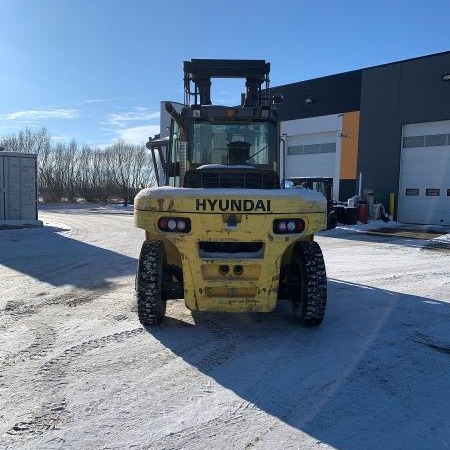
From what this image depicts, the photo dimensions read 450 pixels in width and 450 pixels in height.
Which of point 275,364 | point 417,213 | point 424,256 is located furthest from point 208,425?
point 417,213

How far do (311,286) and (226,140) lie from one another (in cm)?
247

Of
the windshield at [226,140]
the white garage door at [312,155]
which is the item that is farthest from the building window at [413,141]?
the windshield at [226,140]

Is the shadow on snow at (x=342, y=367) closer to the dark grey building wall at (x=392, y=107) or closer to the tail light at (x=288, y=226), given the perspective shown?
the tail light at (x=288, y=226)

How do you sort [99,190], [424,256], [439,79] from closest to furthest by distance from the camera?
[424,256] < [439,79] < [99,190]

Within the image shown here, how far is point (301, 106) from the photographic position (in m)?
27.4

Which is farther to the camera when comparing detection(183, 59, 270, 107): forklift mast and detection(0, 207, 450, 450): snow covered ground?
detection(183, 59, 270, 107): forklift mast

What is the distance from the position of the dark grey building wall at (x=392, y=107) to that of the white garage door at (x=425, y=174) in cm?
38

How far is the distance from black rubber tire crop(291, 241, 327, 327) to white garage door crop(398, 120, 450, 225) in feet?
59.4

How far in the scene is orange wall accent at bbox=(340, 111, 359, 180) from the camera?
82.1 feet

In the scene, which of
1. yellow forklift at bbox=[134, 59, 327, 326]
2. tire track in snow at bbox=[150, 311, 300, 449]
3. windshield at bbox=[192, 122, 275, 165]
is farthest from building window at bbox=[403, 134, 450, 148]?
tire track in snow at bbox=[150, 311, 300, 449]

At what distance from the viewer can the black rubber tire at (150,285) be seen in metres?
5.19

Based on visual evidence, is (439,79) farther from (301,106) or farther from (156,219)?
(156,219)

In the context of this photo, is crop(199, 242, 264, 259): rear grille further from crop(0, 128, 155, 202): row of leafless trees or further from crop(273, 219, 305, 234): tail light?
crop(0, 128, 155, 202): row of leafless trees

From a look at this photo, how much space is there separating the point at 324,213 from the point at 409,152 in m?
19.4
